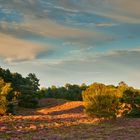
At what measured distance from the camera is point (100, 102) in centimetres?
4784

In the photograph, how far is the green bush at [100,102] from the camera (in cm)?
4784

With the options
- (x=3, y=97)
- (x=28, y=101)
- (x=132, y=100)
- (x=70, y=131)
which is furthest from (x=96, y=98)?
(x=28, y=101)

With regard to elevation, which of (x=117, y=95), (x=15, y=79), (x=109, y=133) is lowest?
(x=109, y=133)

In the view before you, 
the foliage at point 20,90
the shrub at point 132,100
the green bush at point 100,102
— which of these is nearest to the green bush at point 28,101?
the foliage at point 20,90

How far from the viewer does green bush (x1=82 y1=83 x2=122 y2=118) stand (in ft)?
157

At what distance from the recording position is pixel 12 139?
29.4m

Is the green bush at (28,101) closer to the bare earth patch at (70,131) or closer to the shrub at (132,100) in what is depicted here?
the shrub at (132,100)

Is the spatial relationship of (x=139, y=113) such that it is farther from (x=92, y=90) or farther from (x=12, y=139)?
(x=12, y=139)

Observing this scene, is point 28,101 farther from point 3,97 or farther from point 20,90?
point 3,97

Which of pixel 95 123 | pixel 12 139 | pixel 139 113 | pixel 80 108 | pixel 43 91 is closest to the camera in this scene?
pixel 12 139

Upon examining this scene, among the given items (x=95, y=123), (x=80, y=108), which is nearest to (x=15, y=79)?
(x=80, y=108)

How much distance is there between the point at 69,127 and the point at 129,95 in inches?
766

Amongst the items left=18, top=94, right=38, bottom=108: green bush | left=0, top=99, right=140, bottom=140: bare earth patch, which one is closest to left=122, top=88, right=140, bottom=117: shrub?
left=0, top=99, right=140, bottom=140: bare earth patch

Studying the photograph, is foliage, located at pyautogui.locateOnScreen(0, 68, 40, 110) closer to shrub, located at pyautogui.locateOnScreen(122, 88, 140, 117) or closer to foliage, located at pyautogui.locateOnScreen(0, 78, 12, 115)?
foliage, located at pyautogui.locateOnScreen(0, 78, 12, 115)
